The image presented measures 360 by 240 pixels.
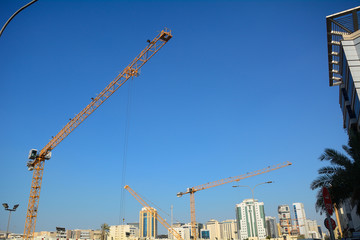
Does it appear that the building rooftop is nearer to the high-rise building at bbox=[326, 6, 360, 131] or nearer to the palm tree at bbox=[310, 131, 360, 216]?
the high-rise building at bbox=[326, 6, 360, 131]

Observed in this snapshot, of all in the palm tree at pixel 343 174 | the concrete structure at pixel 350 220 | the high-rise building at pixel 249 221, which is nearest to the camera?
the palm tree at pixel 343 174

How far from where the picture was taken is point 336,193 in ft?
81.1

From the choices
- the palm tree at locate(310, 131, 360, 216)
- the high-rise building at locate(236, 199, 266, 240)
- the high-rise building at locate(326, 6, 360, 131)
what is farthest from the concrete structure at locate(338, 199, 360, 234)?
the high-rise building at locate(236, 199, 266, 240)

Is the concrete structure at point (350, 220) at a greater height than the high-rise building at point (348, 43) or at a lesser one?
lesser

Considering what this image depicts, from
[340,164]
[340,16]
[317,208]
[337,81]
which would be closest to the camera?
[340,164]

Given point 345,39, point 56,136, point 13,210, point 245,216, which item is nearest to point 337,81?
point 345,39

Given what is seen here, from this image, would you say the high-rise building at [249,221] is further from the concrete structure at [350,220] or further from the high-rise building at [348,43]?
the high-rise building at [348,43]

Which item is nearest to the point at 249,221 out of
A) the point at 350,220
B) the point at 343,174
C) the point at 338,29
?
the point at 350,220

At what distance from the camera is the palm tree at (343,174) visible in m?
22.9

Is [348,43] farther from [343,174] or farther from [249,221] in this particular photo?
[249,221]

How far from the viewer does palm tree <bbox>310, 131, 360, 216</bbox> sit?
2292 cm

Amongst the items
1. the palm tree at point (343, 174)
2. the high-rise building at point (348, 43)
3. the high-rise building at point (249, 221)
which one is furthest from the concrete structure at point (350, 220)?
the high-rise building at point (249, 221)

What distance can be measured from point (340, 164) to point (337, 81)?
113 feet

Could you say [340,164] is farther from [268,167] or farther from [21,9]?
[268,167]
